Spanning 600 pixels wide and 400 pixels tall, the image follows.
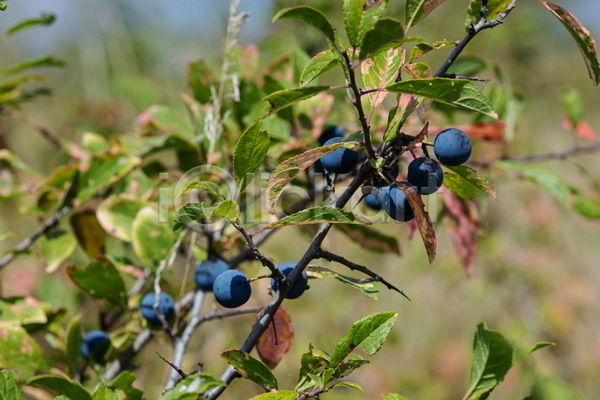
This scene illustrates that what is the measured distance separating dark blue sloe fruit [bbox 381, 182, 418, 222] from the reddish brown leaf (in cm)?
28

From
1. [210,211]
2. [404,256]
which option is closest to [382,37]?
[210,211]

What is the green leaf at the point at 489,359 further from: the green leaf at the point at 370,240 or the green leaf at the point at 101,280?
→ the green leaf at the point at 101,280

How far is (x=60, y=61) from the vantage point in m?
1.43

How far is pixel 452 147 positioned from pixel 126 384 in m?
0.59

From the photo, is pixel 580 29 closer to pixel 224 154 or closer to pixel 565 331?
pixel 224 154

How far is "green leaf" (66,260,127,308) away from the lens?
1042 mm

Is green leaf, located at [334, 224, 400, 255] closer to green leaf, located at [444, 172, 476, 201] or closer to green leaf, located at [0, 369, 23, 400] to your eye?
green leaf, located at [444, 172, 476, 201]

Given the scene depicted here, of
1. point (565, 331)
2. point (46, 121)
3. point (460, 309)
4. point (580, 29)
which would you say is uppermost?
point (580, 29)

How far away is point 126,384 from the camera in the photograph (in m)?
0.76

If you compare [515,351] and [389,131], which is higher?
[389,131]

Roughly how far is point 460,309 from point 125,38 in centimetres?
273

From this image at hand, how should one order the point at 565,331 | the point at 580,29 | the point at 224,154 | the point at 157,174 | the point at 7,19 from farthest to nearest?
the point at 7,19, the point at 565,331, the point at 157,174, the point at 224,154, the point at 580,29

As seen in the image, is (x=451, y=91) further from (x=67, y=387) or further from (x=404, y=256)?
(x=404, y=256)

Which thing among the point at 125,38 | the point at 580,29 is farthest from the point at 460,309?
the point at 580,29
